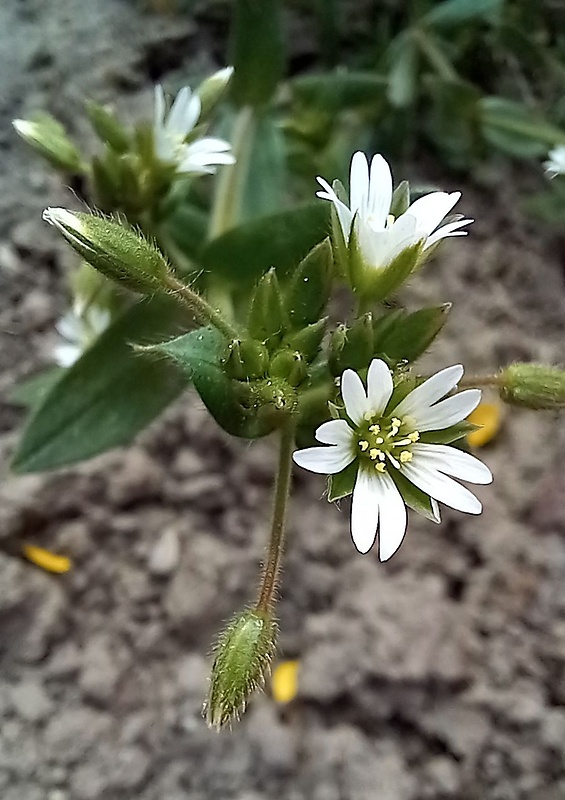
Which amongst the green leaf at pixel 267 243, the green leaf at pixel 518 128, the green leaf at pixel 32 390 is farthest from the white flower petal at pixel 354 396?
the green leaf at pixel 518 128

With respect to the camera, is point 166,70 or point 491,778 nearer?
point 491,778

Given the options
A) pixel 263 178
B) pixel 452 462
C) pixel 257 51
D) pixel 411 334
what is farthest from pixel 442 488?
pixel 257 51

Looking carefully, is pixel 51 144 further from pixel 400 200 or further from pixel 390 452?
pixel 390 452

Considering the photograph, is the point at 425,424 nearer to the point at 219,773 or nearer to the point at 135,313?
the point at 135,313

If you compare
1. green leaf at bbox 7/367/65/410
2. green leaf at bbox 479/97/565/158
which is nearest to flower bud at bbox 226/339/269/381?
green leaf at bbox 7/367/65/410

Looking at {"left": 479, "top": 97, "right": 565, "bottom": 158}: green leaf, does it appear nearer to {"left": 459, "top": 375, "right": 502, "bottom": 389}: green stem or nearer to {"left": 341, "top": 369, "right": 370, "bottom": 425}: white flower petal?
{"left": 459, "top": 375, "right": 502, "bottom": 389}: green stem

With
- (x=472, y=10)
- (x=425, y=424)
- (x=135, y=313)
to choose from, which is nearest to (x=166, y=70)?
(x=472, y=10)

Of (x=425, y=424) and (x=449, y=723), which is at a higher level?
(x=425, y=424)
